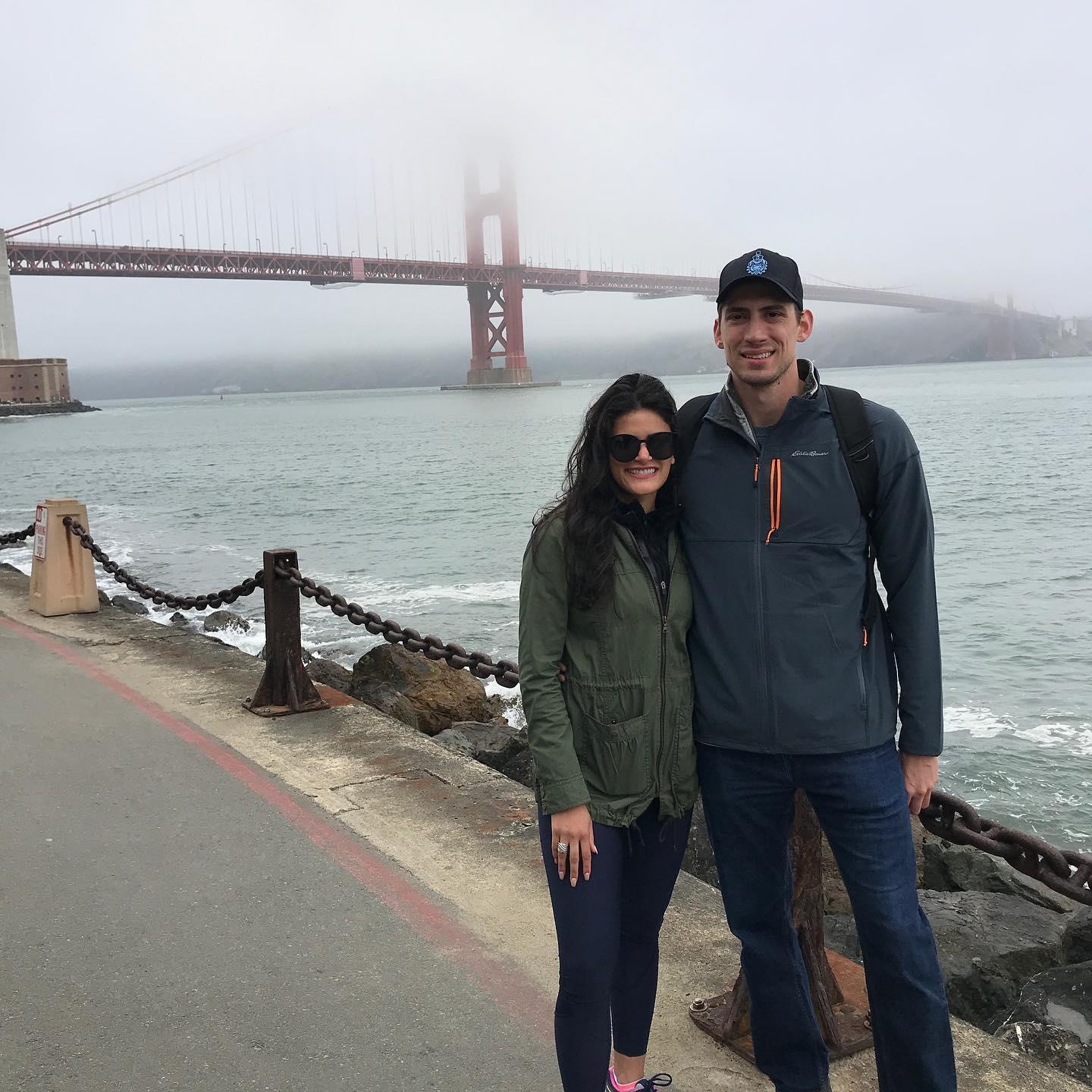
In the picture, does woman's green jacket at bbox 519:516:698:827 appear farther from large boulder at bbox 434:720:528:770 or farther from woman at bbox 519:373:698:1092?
large boulder at bbox 434:720:528:770

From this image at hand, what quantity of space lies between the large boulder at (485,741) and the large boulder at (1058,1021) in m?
2.56

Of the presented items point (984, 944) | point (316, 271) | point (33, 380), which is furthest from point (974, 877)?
point (33, 380)

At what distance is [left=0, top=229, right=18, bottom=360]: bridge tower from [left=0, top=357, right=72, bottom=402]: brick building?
57.2 inches

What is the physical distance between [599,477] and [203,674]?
13.8 feet

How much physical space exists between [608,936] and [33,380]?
3485 inches

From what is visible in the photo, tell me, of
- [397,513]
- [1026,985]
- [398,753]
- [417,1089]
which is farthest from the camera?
[397,513]

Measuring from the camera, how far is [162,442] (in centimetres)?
6319

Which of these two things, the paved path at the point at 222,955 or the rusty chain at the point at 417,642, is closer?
the paved path at the point at 222,955

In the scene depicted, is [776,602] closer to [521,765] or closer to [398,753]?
[398,753]

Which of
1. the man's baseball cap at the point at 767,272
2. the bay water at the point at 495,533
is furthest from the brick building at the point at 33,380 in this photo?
the man's baseball cap at the point at 767,272

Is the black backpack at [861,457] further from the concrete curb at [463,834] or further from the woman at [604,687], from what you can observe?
the concrete curb at [463,834]

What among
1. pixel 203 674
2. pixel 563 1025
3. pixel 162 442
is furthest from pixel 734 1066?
pixel 162 442

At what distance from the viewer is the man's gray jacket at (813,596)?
5.94 ft

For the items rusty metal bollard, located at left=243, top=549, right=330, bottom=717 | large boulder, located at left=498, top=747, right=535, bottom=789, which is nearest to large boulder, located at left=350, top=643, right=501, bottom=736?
large boulder, located at left=498, top=747, right=535, bottom=789
